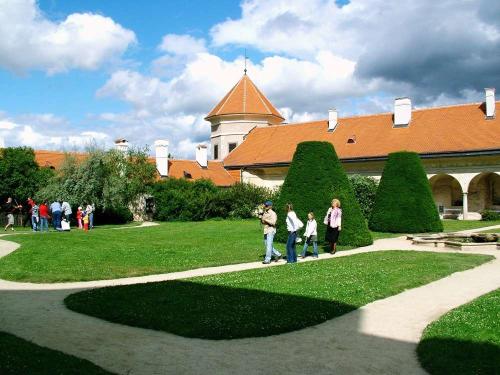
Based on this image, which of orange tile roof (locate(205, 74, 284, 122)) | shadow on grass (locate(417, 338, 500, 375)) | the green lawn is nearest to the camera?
shadow on grass (locate(417, 338, 500, 375))

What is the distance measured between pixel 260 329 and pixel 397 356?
188cm

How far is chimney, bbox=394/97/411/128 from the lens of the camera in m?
38.1

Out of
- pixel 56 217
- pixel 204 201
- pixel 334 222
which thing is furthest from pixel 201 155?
pixel 334 222

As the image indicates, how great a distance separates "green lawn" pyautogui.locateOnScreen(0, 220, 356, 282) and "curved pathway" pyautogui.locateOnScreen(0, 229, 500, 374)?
123 inches

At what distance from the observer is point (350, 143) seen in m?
38.9

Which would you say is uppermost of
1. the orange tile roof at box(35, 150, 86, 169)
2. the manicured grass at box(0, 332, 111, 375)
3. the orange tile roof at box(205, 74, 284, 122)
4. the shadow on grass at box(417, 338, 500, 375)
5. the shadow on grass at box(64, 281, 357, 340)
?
the orange tile roof at box(205, 74, 284, 122)

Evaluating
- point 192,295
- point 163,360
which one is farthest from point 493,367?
point 192,295

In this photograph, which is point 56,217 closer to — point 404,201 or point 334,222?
point 334,222

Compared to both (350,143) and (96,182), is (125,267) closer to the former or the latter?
(96,182)

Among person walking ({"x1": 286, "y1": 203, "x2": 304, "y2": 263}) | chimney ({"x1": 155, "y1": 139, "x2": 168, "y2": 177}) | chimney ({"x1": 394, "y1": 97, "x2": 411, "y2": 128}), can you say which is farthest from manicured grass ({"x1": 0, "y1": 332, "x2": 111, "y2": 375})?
chimney ({"x1": 155, "y1": 139, "x2": 168, "y2": 177})

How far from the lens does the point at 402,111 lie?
38.3m

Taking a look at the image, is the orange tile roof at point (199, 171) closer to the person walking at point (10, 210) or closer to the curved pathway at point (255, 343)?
the person walking at point (10, 210)

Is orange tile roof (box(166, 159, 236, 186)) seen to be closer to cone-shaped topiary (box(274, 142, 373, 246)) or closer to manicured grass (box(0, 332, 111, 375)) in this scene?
cone-shaped topiary (box(274, 142, 373, 246))

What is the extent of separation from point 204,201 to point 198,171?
9.77 m
